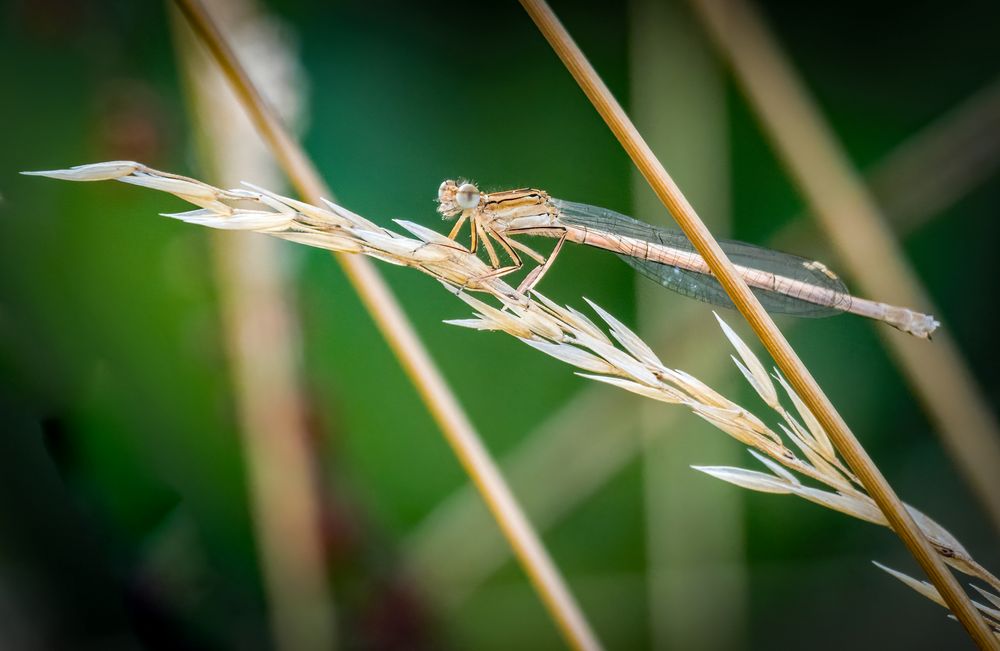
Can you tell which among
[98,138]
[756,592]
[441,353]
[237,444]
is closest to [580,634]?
[441,353]

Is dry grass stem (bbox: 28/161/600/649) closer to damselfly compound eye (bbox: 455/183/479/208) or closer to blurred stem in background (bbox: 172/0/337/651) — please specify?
damselfly compound eye (bbox: 455/183/479/208)

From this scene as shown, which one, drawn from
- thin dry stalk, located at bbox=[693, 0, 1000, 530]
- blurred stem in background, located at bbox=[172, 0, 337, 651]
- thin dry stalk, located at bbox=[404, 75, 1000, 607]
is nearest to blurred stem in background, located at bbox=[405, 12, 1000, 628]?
thin dry stalk, located at bbox=[404, 75, 1000, 607]

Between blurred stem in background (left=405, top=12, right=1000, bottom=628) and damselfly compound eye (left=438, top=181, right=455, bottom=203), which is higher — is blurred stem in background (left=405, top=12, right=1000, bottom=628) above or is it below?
below

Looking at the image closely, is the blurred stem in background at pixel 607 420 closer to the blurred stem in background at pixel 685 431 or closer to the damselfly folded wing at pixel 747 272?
the blurred stem in background at pixel 685 431

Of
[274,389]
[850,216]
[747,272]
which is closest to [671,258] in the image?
[747,272]

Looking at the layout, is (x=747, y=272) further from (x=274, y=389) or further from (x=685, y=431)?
(x=274, y=389)

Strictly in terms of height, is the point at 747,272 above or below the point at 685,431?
above
